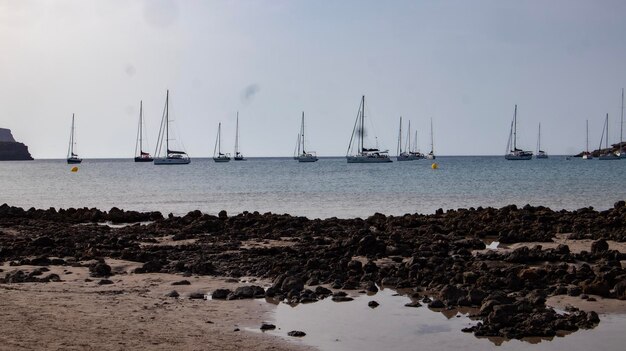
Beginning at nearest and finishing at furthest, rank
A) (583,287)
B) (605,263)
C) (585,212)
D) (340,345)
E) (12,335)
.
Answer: (12,335)
(340,345)
(583,287)
(605,263)
(585,212)

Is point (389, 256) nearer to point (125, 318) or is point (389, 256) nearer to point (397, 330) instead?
point (397, 330)

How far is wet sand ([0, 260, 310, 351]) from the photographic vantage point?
13.4m

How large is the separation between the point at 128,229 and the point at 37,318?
20539 mm

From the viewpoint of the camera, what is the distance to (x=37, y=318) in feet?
48.2

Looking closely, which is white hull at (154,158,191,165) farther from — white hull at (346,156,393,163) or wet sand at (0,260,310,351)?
wet sand at (0,260,310,351)

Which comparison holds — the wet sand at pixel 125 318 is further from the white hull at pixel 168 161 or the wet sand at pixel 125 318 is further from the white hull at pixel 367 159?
the white hull at pixel 168 161

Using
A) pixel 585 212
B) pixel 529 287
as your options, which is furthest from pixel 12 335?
pixel 585 212

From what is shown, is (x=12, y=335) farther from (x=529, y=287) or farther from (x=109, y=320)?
(x=529, y=287)

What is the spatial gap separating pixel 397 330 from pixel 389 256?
925 centimetres

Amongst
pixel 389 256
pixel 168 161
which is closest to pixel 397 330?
pixel 389 256

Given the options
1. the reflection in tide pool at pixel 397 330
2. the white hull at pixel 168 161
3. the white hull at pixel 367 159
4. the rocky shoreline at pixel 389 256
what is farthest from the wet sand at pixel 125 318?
the white hull at pixel 168 161

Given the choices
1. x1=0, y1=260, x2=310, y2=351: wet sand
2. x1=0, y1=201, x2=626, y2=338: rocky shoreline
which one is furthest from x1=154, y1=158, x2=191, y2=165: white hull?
x1=0, y1=260, x2=310, y2=351: wet sand

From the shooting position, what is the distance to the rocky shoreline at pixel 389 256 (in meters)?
18.0

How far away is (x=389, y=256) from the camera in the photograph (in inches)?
977
